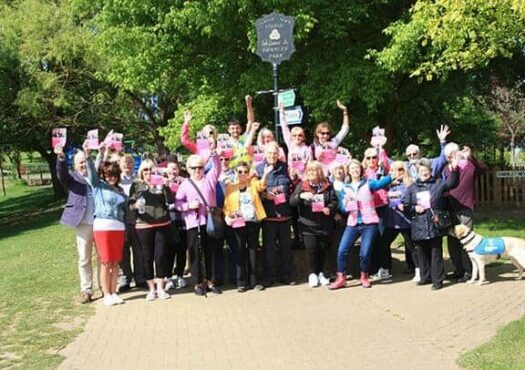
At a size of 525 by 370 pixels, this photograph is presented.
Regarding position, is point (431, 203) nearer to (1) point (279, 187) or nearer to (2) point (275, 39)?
Answer: (1) point (279, 187)

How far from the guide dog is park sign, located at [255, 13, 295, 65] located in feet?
14.1

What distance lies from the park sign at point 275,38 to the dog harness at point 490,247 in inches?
178

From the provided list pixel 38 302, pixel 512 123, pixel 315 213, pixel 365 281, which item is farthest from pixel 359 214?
pixel 512 123

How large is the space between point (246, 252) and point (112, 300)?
1857 millimetres

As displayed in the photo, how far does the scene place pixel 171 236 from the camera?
8.43m

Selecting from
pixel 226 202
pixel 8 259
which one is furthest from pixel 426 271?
pixel 8 259

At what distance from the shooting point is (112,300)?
26.5 feet

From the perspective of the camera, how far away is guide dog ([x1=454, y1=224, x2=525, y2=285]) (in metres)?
8.31

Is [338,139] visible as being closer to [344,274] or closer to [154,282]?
[344,274]

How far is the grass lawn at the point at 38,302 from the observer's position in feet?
20.9

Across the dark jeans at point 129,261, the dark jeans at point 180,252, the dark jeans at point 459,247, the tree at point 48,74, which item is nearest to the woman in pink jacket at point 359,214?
the dark jeans at point 459,247

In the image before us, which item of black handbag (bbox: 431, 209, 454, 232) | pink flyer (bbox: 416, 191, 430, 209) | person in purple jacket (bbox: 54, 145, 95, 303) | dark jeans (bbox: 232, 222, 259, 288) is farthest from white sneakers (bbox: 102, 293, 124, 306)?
black handbag (bbox: 431, 209, 454, 232)

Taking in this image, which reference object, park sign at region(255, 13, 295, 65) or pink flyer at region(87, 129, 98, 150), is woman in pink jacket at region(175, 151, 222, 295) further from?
park sign at region(255, 13, 295, 65)

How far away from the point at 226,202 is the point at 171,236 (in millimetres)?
844
